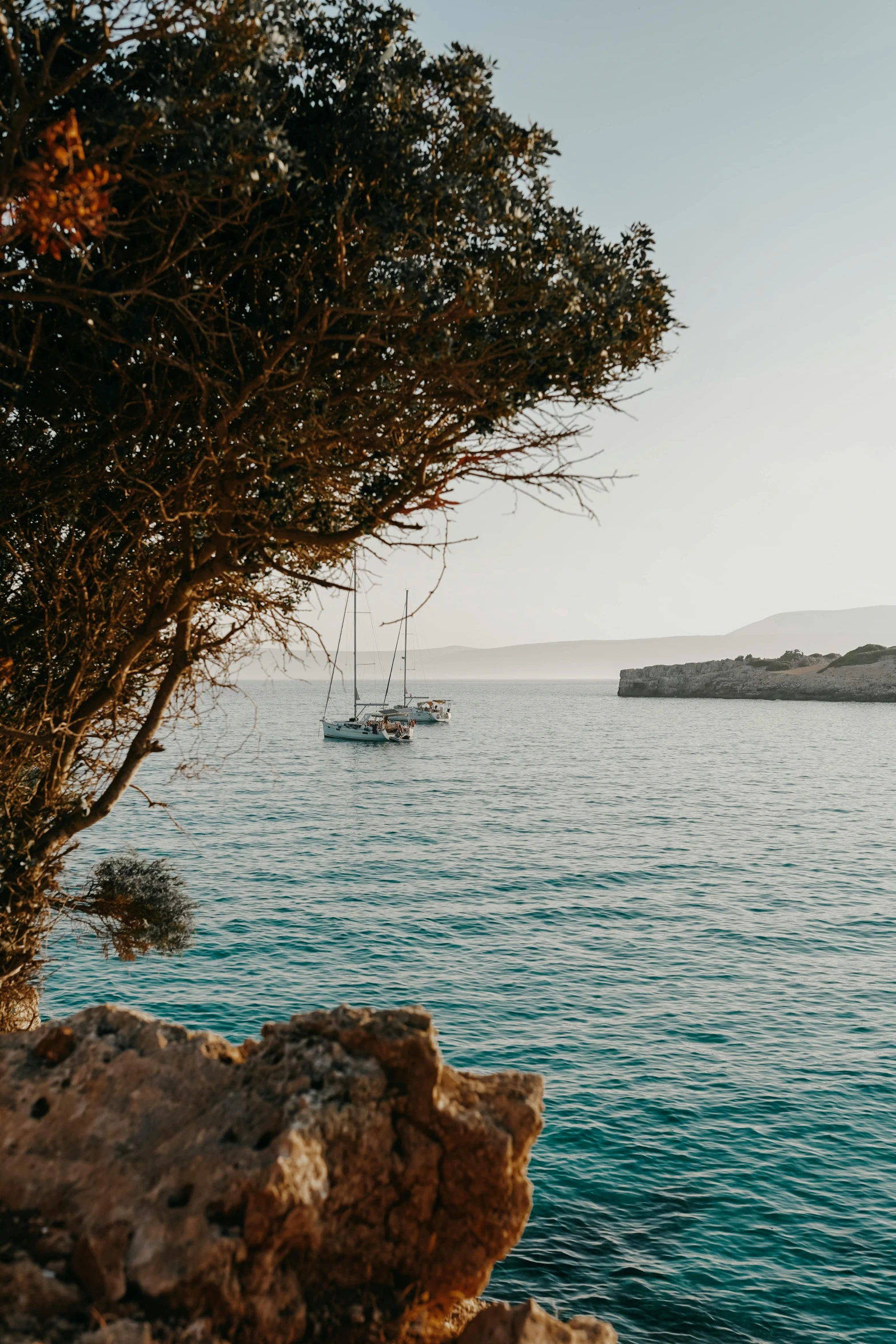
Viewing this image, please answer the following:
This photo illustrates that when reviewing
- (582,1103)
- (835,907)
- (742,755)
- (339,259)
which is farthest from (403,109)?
(742,755)

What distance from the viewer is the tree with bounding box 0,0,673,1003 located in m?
5.76

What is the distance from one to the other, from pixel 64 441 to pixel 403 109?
3.96 m

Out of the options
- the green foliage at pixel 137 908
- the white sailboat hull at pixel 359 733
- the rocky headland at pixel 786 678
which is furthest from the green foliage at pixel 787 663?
the green foliage at pixel 137 908

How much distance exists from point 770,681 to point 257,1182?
17388 cm

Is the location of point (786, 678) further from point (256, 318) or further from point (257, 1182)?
point (257, 1182)

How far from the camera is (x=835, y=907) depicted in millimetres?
29719

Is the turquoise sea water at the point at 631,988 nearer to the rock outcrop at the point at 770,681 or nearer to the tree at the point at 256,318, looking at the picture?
the tree at the point at 256,318

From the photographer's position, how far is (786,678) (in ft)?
543

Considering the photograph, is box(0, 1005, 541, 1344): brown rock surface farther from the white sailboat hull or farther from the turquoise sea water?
the white sailboat hull

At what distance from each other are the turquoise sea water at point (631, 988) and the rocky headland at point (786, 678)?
104 meters

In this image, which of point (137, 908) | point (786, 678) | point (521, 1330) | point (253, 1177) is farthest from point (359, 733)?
point (786, 678)

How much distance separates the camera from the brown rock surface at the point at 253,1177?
4.26m

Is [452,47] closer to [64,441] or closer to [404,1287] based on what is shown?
[64,441]

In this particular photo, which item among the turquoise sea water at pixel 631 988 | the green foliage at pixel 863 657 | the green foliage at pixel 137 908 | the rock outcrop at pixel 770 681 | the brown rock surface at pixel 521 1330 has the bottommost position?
the turquoise sea water at pixel 631 988
